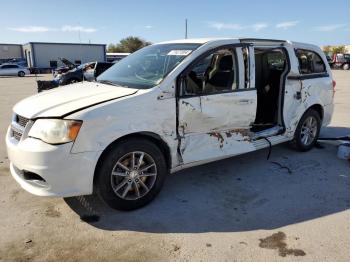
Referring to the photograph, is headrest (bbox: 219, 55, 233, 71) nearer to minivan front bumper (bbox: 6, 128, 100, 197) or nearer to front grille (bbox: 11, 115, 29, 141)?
minivan front bumper (bbox: 6, 128, 100, 197)

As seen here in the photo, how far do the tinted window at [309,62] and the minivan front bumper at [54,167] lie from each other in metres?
3.67

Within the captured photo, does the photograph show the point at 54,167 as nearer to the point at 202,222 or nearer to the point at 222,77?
the point at 202,222

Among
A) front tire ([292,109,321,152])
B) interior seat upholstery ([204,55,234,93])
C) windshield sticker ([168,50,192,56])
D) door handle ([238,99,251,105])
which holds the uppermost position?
windshield sticker ([168,50,192,56])

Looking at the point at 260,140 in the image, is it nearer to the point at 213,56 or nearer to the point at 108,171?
the point at 213,56

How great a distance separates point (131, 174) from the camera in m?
3.58

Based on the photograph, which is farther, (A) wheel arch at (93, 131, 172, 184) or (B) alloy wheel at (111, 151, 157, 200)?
(B) alloy wheel at (111, 151, 157, 200)

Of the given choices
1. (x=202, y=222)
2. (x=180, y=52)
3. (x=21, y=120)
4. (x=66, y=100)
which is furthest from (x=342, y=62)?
(x=21, y=120)

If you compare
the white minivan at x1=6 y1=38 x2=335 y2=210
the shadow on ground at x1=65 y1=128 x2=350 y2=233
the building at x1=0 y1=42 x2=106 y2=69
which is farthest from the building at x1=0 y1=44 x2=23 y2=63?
the shadow on ground at x1=65 y1=128 x2=350 y2=233

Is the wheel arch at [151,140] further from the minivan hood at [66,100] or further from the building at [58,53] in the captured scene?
the building at [58,53]

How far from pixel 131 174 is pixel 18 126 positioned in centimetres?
127

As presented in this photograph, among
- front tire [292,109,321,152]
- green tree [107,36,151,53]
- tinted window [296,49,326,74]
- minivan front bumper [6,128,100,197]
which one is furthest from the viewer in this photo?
green tree [107,36,151,53]

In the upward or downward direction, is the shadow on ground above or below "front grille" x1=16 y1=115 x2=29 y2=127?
below

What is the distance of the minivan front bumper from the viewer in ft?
10.1

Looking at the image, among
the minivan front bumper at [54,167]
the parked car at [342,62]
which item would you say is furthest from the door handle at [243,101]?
the parked car at [342,62]
